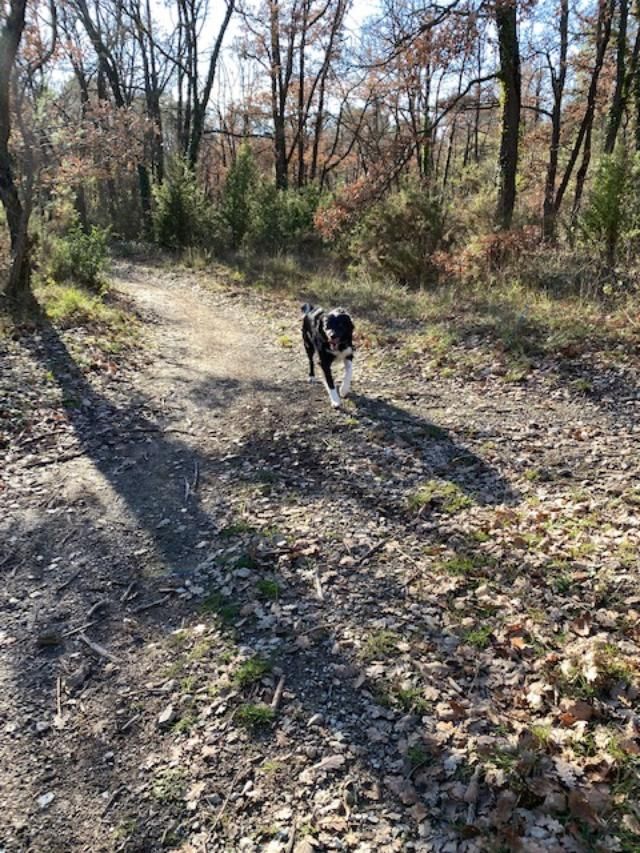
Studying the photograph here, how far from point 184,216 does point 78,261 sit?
9.70 m

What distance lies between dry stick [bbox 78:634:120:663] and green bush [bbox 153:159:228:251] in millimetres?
19077

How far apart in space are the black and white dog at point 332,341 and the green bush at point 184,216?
15.0 m

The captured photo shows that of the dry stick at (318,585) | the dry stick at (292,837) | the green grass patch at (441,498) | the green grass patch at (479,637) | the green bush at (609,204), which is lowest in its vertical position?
the dry stick at (292,837)

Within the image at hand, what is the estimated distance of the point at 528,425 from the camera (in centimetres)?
624

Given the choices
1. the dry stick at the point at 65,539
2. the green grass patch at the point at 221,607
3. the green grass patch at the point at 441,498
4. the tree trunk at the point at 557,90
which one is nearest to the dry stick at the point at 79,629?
the green grass patch at the point at 221,607

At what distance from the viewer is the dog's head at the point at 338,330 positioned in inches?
265

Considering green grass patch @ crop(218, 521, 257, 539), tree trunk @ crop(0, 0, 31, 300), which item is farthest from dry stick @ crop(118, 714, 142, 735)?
tree trunk @ crop(0, 0, 31, 300)

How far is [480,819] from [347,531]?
2399 mm

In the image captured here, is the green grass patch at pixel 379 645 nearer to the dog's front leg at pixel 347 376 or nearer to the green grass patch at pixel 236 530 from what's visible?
the green grass patch at pixel 236 530

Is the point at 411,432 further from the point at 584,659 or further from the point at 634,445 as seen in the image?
the point at 584,659

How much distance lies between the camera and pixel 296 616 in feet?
12.5

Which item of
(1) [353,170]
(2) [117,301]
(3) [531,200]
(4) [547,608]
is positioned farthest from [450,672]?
(1) [353,170]

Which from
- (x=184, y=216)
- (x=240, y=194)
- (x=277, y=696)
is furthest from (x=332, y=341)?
(x=184, y=216)

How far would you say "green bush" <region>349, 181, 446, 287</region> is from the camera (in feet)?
Result: 43.3
